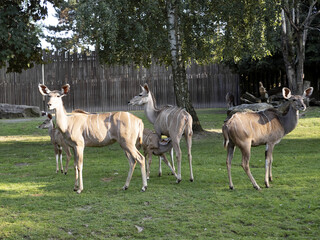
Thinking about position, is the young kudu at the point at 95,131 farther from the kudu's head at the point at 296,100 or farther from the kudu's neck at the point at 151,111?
the kudu's head at the point at 296,100

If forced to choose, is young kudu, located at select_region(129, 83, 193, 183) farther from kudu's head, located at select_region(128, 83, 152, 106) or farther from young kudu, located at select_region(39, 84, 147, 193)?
young kudu, located at select_region(39, 84, 147, 193)

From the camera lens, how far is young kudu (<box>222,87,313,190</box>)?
716 centimetres

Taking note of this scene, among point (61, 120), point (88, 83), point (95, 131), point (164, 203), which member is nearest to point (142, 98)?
point (95, 131)

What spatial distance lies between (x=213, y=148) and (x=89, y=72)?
533 inches

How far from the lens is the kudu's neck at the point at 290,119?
769cm

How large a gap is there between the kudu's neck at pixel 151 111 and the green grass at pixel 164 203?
3.38ft

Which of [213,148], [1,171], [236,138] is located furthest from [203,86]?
[236,138]

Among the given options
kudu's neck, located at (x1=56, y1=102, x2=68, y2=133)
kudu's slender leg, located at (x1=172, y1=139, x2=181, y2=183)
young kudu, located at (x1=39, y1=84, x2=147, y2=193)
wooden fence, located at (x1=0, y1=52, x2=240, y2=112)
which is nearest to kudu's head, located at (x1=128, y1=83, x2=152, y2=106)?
kudu's slender leg, located at (x1=172, y1=139, x2=181, y2=183)

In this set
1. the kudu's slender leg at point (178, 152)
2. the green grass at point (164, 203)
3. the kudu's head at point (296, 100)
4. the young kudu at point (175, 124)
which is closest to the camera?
the green grass at point (164, 203)

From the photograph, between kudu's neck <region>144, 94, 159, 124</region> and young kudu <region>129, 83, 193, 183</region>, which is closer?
young kudu <region>129, 83, 193, 183</region>

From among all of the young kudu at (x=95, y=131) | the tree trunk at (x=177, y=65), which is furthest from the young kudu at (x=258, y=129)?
the tree trunk at (x=177, y=65)

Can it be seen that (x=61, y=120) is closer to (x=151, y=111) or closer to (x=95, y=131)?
(x=95, y=131)

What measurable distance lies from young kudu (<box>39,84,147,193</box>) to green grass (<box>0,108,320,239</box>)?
0.45 meters

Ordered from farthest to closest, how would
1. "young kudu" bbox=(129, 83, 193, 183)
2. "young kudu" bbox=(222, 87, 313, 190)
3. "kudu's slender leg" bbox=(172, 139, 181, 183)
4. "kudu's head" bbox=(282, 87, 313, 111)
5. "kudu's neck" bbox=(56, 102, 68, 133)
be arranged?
"young kudu" bbox=(129, 83, 193, 183) < "kudu's slender leg" bbox=(172, 139, 181, 183) < "kudu's head" bbox=(282, 87, 313, 111) < "kudu's neck" bbox=(56, 102, 68, 133) < "young kudu" bbox=(222, 87, 313, 190)
